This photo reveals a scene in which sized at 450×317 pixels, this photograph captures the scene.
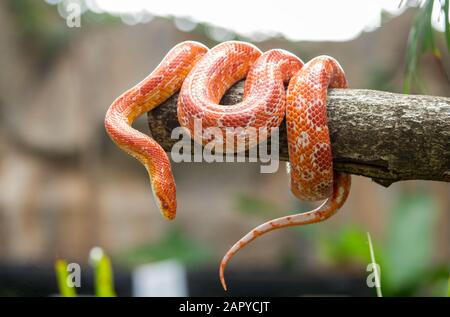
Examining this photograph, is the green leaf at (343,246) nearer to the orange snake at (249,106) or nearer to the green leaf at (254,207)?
the green leaf at (254,207)

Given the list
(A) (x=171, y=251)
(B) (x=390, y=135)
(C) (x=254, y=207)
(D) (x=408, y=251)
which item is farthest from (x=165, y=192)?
(A) (x=171, y=251)

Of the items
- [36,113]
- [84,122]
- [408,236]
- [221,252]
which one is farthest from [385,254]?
[36,113]

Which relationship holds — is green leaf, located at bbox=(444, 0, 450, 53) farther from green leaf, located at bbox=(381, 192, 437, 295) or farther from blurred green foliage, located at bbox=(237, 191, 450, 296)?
green leaf, located at bbox=(381, 192, 437, 295)

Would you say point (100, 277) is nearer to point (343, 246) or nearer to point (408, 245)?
point (408, 245)

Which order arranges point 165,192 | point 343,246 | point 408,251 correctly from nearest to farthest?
point 165,192, point 408,251, point 343,246

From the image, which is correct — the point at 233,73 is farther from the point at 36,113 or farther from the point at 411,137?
the point at 36,113

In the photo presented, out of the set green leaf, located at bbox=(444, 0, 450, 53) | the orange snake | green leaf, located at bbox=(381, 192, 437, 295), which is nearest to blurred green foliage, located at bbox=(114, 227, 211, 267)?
green leaf, located at bbox=(381, 192, 437, 295)
